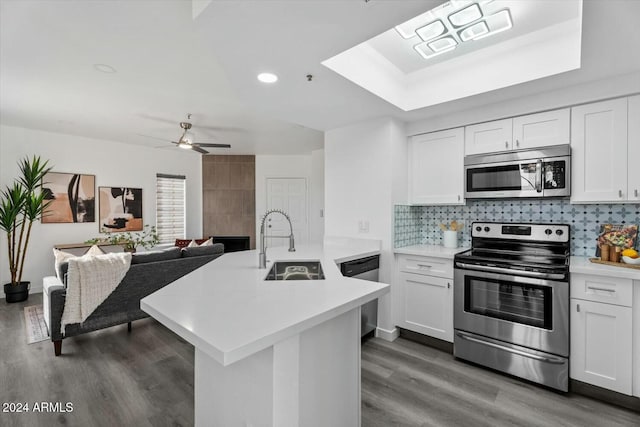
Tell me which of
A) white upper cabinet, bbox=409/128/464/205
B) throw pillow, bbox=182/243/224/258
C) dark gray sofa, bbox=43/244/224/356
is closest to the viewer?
dark gray sofa, bbox=43/244/224/356

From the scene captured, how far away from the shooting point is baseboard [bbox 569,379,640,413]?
1928mm

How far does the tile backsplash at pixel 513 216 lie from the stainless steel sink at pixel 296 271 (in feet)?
3.92

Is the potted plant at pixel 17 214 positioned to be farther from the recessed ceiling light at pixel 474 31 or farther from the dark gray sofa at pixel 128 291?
the recessed ceiling light at pixel 474 31

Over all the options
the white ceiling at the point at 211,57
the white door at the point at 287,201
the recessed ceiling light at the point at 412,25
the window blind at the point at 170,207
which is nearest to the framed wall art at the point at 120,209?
the window blind at the point at 170,207

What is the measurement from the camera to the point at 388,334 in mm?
2977

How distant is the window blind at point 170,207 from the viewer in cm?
610

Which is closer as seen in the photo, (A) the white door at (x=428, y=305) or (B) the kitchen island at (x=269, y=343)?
(B) the kitchen island at (x=269, y=343)

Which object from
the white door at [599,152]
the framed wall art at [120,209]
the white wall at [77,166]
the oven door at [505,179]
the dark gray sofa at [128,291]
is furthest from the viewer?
the framed wall art at [120,209]

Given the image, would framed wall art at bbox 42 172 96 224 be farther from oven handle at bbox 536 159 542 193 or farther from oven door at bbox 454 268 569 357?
oven handle at bbox 536 159 542 193

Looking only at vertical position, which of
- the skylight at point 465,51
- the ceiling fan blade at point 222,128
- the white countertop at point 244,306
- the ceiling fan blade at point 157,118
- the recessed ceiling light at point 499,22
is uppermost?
the ceiling fan blade at point 222,128

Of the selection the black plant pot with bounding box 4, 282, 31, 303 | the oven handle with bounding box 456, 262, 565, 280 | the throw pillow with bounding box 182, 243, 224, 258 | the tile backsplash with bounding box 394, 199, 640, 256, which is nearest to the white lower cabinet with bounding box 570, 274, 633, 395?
the oven handle with bounding box 456, 262, 565, 280

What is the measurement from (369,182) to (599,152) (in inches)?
71.9

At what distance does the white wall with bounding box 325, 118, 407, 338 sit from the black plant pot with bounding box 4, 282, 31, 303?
4.45m

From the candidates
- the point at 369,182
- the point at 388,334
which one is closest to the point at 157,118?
the point at 369,182
